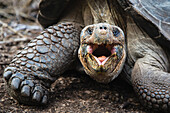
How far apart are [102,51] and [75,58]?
29.9 inches

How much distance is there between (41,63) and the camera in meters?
2.77

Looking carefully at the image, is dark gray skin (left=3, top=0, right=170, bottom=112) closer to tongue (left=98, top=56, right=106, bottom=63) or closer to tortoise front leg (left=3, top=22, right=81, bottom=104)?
tortoise front leg (left=3, top=22, right=81, bottom=104)

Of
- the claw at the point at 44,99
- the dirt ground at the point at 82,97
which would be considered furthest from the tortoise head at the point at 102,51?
the claw at the point at 44,99

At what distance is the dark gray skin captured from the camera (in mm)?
2533

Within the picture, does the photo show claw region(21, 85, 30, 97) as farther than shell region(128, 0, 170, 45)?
No

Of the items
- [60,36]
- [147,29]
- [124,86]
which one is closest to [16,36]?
[60,36]

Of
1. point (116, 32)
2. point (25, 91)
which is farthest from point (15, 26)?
point (116, 32)

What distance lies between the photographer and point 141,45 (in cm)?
300

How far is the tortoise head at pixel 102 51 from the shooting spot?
2.32 meters

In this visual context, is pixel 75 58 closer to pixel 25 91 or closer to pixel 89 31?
pixel 89 31

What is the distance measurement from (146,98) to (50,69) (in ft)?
3.62

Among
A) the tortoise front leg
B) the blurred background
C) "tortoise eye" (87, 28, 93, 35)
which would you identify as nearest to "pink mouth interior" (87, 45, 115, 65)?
"tortoise eye" (87, 28, 93, 35)

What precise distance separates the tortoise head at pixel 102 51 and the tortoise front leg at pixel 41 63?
1.47 ft

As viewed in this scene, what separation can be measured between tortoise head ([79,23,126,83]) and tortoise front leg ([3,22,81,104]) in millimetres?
448
